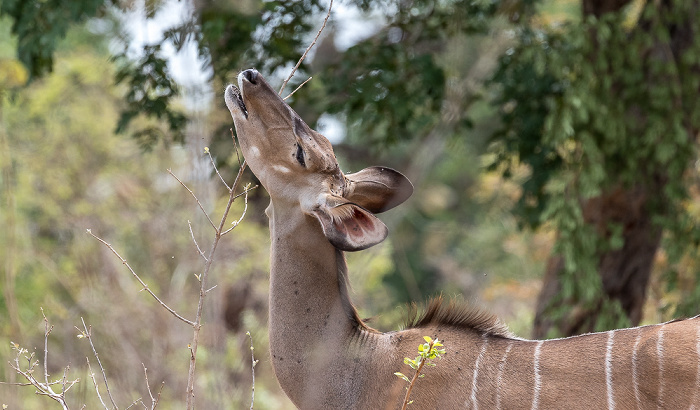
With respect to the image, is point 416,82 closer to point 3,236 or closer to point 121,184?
point 121,184

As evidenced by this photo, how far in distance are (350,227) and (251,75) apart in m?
0.75

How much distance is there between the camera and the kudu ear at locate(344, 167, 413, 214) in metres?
3.44

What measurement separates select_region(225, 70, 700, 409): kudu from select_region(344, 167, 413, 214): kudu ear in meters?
0.01

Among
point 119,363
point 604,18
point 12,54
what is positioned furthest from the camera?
point 12,54

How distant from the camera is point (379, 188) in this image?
3465 millimetres

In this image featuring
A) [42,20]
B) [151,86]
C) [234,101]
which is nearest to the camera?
[234,101]

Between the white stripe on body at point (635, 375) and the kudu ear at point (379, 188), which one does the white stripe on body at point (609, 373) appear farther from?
the kudu ear at point (379, 188)

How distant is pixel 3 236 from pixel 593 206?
6310 mm

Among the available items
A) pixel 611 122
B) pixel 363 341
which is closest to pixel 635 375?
pixel 363 341

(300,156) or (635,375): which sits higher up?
(300,156)

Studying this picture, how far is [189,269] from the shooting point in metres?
8.06

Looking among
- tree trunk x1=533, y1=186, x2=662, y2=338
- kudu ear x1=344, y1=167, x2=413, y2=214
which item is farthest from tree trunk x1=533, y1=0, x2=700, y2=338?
kudu ear x1=344, y1=167, x2=413, y2=214

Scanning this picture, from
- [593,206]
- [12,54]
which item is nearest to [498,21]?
[593,206]

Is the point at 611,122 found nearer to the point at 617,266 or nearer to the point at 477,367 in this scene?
the point at 617,266
